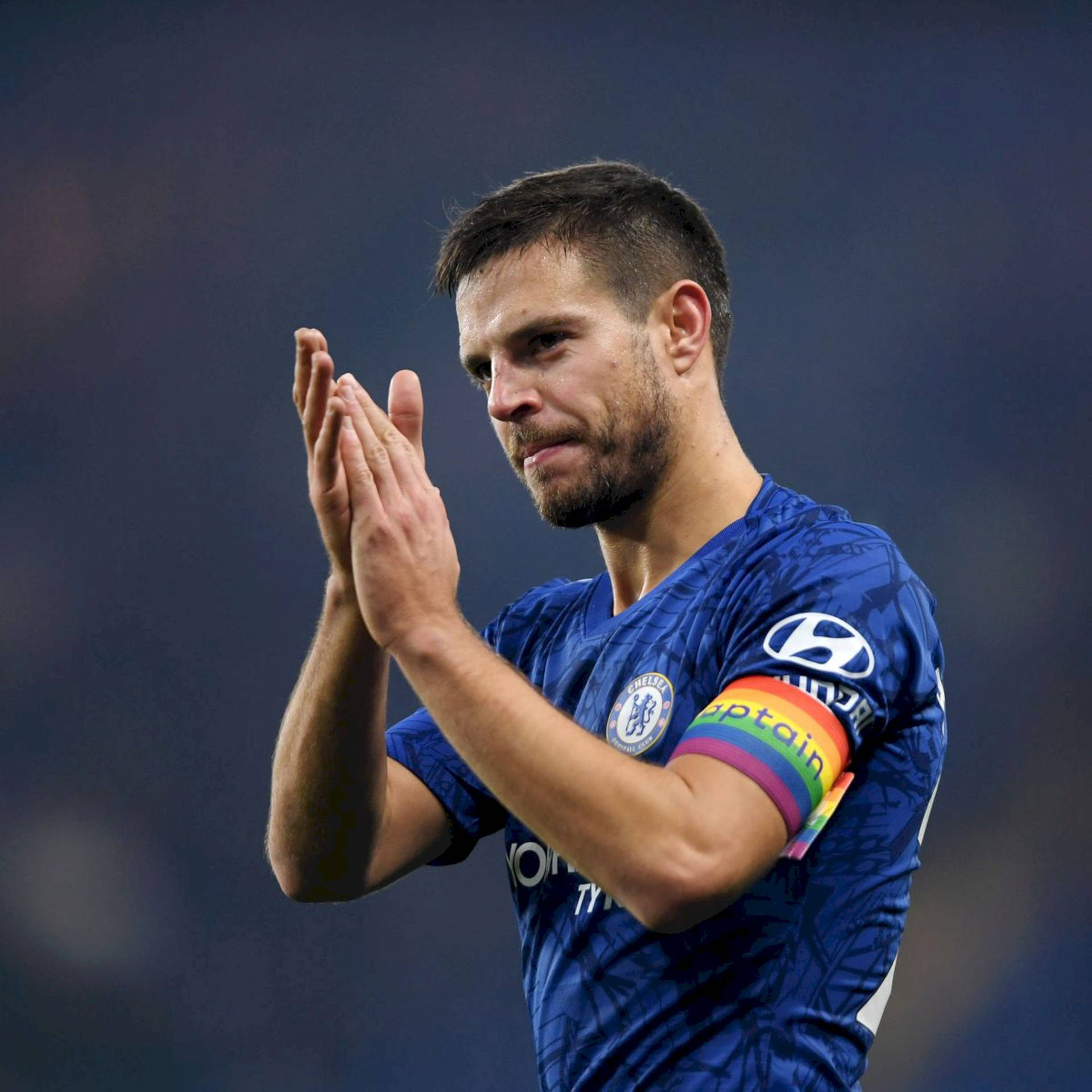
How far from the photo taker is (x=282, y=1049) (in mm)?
3258

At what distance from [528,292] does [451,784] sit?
632 mm

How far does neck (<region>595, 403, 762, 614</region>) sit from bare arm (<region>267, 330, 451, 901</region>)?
0.33m

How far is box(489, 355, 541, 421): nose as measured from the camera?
65.8 inches

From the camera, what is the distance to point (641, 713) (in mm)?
1486

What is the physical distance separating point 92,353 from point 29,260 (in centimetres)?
31

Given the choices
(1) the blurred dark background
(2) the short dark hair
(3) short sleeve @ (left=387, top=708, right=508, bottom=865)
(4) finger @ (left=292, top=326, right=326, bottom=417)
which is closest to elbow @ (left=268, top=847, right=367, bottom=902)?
(3) short sleeve @ (left=387, top=708, right=508, bottom=865)

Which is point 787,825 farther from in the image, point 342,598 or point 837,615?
point 342,598

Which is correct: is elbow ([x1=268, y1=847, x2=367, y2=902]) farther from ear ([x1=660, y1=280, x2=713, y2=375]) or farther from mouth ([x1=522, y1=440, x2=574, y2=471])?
ear ([x1=660, y1=280, x2=713, y2=375])

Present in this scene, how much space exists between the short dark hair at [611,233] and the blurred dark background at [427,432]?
1.55 m

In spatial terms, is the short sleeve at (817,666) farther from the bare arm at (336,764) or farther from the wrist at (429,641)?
the bare arm at (336,764)

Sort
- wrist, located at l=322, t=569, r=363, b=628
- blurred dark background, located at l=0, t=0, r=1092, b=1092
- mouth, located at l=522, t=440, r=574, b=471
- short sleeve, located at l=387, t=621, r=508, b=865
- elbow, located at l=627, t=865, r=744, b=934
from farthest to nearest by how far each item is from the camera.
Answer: blurred dark background, located at l=0, t=0, r=1092, b=1092
short sleeve, located at l=387, t=621, r=508, b=865
mouth, located at l=522, t=440, r=574, b=471
wrist, located at l=322, t=569, r=363, b=628
elbow, located at l=627, t=865, r=744, b=934

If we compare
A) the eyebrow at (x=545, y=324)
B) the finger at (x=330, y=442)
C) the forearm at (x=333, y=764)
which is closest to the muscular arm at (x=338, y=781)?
the forearm at (x=333, y=764)

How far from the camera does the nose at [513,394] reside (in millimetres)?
1672

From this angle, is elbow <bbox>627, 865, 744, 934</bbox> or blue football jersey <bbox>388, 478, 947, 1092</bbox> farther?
blue football jersey <bbox>388, 478, 947, 1092</bbox>
